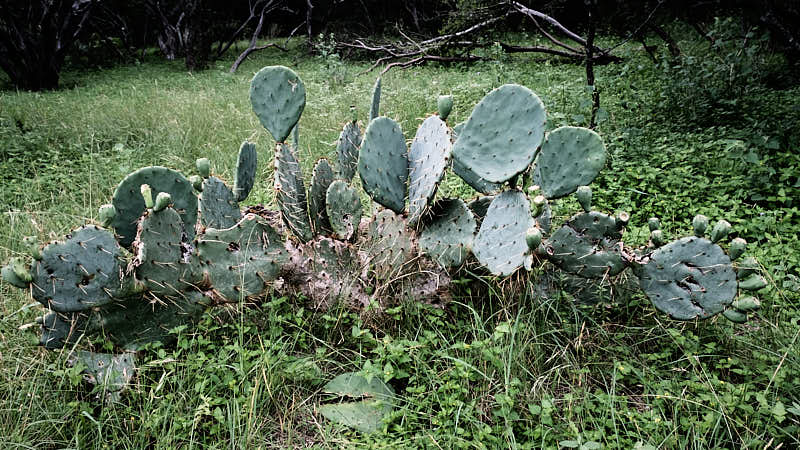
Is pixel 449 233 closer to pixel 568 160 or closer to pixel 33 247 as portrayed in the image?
pixel 568 160

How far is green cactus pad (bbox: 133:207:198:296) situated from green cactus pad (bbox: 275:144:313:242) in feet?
1.39

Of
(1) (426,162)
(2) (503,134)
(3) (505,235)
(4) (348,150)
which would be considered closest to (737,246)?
(3) (505,235)

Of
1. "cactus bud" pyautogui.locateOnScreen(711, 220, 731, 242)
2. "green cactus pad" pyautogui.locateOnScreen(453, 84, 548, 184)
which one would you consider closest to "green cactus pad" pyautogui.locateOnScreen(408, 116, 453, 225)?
"green cactus pad" pyautogui.locateOnScreen(453, 84, 548, 184)

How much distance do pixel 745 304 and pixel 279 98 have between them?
201cm

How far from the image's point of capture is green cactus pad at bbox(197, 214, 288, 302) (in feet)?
7.04

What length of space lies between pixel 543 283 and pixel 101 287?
66.3 inches

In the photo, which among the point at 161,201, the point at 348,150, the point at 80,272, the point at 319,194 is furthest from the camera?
the point at 348,150

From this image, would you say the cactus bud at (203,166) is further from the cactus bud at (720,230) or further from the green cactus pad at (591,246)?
the cactus bud at (720,230)

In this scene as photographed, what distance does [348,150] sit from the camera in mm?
2521

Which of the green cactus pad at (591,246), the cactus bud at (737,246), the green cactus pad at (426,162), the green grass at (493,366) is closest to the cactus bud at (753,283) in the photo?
the cactus bud at (737,246)

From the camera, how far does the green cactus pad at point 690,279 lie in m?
1.95

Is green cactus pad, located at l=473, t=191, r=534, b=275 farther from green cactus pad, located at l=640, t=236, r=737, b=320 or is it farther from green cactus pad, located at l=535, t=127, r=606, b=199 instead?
green cactus pad, located at l=640, t=236, r=737, b=320

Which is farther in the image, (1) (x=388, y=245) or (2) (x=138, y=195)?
(1) (x=388, y=245)

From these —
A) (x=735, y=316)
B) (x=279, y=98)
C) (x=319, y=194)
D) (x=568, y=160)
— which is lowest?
(x=735, y=316)
